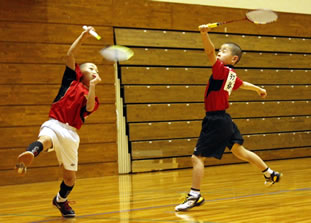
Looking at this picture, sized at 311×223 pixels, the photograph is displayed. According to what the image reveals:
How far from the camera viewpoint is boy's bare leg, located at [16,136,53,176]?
11.1 ft

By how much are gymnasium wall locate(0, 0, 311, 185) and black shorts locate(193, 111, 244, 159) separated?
369cm

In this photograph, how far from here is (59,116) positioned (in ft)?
13.1

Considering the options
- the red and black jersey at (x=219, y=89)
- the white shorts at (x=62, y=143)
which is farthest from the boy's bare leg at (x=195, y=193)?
the white shorts at (x=62, y=143)

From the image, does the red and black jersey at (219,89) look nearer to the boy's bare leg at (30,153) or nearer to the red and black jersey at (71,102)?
the red and black jersey at (71,102)

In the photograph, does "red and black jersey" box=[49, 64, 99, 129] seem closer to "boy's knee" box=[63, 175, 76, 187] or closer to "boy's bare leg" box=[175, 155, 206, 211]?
"boy's knee" box=[63, 175, 76, 187]

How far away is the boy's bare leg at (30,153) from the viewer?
11.1 ft

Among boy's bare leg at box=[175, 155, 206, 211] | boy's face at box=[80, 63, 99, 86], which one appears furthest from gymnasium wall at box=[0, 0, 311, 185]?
boy's bare leg at box=[175, 155, 206, 211]

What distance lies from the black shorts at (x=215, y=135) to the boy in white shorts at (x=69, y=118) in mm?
918

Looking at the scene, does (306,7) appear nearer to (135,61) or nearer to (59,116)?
(135,61)

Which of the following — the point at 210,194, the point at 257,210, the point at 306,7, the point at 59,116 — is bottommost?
the point at 257,210

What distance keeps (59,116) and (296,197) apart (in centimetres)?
208

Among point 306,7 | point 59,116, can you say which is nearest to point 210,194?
point 59,116

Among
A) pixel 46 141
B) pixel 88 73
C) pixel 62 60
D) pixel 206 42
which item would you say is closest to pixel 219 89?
pixel 206 42

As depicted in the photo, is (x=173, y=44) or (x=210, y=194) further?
(x=173, y=44)
